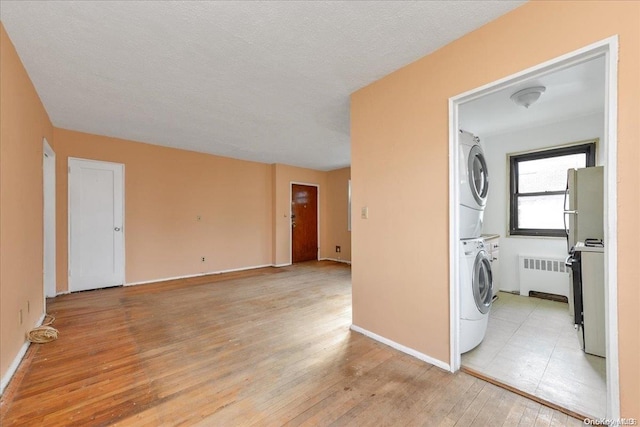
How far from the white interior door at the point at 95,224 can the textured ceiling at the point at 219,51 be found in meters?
0.91

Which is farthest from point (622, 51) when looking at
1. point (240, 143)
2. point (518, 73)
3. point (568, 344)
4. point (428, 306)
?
point (240, 143)

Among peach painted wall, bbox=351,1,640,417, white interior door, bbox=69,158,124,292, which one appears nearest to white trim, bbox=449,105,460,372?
peach painted wall, bbox=351,1,640,417

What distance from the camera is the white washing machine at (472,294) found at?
2094 mm

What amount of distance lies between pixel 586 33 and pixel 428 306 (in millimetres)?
1862

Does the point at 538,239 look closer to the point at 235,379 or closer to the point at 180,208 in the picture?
the point at 235,379

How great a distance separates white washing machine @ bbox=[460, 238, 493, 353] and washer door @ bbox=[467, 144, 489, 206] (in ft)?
1.30

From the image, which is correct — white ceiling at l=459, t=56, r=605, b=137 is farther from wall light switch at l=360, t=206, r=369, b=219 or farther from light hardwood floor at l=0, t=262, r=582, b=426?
light hardwood floor at l=0, t=262, r=582, b=426

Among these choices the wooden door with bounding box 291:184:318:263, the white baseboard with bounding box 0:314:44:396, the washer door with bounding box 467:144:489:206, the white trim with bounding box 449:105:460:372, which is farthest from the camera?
the wooden door with bounding box 291:184:318:263

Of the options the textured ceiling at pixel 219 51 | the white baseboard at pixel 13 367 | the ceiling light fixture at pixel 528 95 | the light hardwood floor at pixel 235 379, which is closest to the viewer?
the light hardwood floor at pixel 235 379

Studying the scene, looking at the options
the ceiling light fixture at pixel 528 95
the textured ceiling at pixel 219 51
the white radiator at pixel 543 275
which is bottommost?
the white radiator at pixel 543 275

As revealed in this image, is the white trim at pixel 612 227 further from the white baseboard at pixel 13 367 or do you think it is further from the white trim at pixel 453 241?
the white baseboard at pixel 13 367

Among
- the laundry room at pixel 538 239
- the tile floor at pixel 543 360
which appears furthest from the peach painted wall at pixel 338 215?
the tile floor at pixel 543 360

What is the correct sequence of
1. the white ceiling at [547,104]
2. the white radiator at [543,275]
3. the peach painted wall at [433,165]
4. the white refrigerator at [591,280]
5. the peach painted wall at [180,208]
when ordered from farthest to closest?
the peach painted wall at [180,208]
the white radiator at [543,275]
the white ceiling at [547,104]
the white refrigerator at [591,280]
the peach painted wall at [433,165]

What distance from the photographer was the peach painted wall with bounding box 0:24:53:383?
70.0 inches
